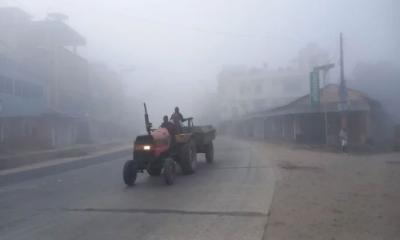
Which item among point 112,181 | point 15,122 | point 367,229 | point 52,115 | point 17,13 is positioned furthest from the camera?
point 17,13

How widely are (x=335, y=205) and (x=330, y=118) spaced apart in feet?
75.9

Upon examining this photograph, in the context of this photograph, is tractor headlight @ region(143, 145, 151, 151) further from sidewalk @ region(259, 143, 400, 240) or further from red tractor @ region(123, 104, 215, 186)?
sidewalk @ region(259, 143, 400, 240)

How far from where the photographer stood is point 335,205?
862cm

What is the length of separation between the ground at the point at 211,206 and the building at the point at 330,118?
606 inches

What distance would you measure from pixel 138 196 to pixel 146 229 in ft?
10.4

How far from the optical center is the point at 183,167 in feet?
44.1

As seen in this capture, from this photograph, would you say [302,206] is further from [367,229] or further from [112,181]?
[112,181]

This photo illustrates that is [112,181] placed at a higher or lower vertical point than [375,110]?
lower

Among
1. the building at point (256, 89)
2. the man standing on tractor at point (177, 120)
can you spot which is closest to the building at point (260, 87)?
the building at point (256, 89)

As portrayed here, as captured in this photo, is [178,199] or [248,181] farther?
[248,181]

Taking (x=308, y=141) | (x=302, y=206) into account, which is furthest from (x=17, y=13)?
(x=302, y=206)

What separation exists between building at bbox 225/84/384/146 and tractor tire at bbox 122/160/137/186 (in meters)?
18.8

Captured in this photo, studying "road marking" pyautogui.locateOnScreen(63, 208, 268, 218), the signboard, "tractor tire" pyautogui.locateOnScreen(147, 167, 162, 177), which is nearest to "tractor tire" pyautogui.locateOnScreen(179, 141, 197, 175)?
"tractor tire" pyautogui.locateOnScreen(147, 167, 162, 177)

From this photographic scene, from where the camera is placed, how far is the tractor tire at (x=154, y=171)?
12.5m
